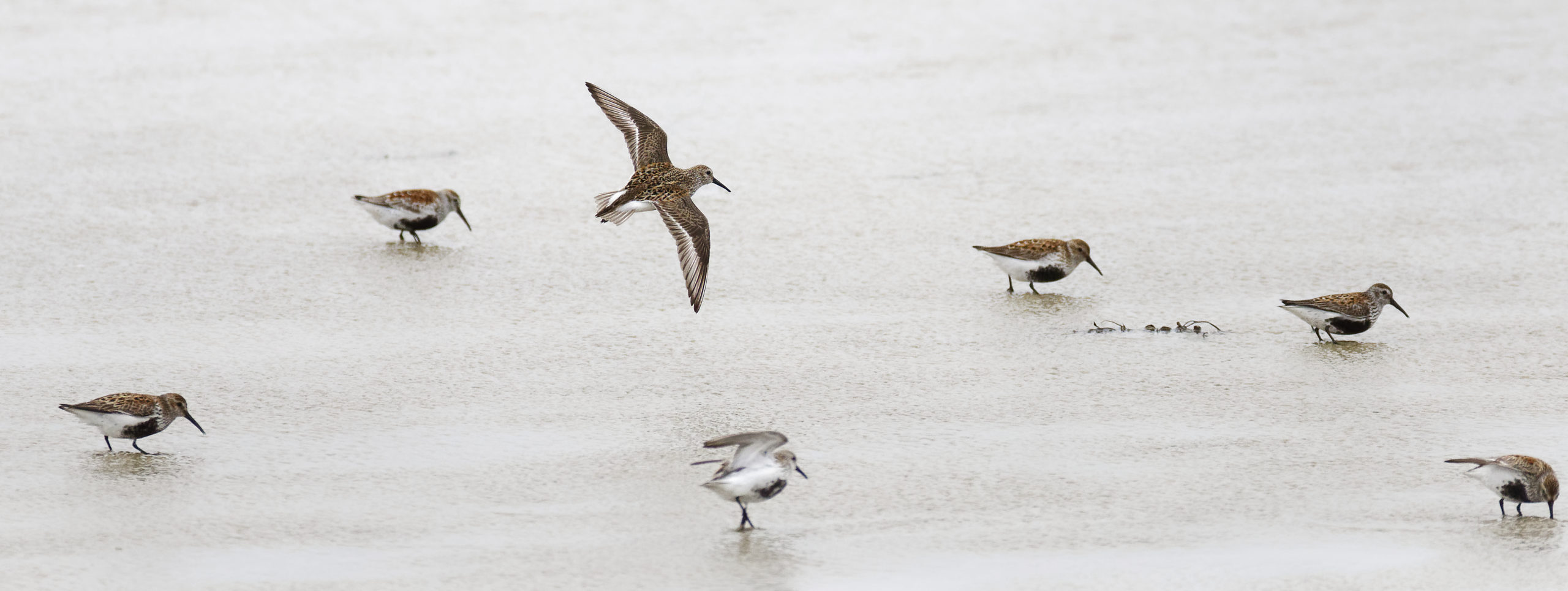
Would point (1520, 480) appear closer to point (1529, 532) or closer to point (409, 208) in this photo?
point (1529, 532)

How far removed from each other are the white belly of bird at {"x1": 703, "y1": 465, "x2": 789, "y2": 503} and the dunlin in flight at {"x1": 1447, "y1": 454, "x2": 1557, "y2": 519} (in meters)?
1.99

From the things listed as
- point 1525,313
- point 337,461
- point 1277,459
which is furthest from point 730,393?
point 1525,313

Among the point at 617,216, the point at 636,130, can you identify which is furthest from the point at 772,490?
the point at 636,130

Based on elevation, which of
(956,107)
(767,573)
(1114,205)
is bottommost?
(767,573)

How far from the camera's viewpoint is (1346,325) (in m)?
6.89

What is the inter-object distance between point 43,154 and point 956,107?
5524 mm

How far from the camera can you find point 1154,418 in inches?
234

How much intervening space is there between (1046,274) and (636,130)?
2.31 meters

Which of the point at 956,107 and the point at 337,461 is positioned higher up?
the point at 956,107

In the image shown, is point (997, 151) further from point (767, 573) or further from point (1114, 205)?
point (767, 573)

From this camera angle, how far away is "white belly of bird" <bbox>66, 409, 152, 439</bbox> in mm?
5395

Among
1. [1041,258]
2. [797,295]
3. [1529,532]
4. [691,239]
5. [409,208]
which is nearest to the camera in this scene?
[1529,532]

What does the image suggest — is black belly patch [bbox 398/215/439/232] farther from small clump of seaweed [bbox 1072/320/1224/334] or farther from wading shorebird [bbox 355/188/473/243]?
small clump of seaweed [bbox 1072/320/1224/334]

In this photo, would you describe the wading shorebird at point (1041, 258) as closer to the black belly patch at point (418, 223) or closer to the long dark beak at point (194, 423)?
the black belly patch at point (418, 223)
